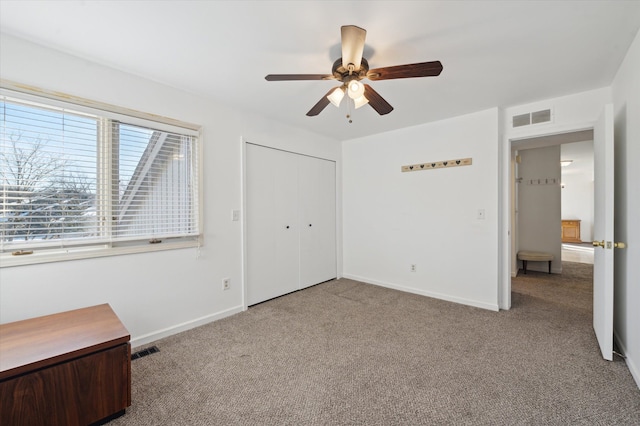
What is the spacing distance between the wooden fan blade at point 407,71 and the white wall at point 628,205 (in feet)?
4.64

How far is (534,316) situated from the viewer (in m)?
2.93

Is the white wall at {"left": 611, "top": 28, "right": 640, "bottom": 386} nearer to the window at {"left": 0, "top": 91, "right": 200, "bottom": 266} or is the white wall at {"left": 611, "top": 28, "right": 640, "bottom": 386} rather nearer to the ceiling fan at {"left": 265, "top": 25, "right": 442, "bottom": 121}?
the ceiling fan at {"left": 265, "top": 25, "right": 442, "bottom": 121}

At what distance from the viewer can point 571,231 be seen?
862 centimetres

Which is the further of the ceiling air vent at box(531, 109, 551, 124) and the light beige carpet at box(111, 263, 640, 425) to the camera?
the ceiling air vent at box(531, 109, 551, 124)

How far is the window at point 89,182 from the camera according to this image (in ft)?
6.07

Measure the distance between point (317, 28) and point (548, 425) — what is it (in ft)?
8.78

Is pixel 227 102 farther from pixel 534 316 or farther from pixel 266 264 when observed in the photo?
pixel 534 316

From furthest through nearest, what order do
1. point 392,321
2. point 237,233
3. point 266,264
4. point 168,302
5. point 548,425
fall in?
point 266,264 < point 237,233 < point 392,321 < point 168,302 < point 548,425

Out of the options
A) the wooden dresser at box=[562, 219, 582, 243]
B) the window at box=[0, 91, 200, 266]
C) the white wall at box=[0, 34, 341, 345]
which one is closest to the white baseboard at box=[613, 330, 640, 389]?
the white wall at box=[0, 34, 341, 345]

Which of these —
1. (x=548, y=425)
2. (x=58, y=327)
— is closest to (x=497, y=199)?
(x=548, y=425)

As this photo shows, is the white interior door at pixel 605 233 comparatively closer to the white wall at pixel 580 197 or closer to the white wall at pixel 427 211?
the white wall at pixel 427 211

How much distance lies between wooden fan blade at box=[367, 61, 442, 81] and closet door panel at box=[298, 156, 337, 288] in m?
2.21

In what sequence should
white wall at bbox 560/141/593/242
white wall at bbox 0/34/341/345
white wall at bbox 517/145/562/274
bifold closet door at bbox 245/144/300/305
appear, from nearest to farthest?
white wall at bbox 0/34/341/345 → bifold closet door at bbox 245/144/300/305 → white wall at bbox 517/145/562/274 → white wall at bbox 560/141/593/242

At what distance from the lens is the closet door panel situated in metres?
3.98
